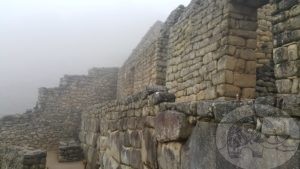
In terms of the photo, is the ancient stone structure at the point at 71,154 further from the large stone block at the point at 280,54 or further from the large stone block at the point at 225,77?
the large stone block at the point at 280,54

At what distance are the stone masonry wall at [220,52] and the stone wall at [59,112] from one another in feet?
37.0

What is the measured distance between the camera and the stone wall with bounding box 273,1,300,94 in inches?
131

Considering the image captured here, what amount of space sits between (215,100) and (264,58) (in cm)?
350

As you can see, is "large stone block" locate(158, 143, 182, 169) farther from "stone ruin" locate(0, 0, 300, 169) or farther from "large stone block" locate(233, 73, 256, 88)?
"large stone block" locate(233, 73, 256, 88)

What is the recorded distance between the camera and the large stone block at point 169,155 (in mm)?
3230

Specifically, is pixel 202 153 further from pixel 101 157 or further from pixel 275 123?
pixel 101 157

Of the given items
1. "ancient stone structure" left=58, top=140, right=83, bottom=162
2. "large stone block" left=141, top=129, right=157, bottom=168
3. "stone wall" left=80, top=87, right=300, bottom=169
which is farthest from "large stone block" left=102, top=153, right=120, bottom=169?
"ancient stone structure" left=58, top=140, right=83, bottom=162

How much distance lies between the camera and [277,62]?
3594 millimetres

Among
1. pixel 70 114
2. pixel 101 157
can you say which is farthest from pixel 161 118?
pixel 70 114

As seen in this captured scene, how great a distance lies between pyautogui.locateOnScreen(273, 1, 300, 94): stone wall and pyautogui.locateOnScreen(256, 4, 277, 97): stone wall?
2157mm

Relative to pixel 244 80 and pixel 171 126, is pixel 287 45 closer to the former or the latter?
pixel 171 126

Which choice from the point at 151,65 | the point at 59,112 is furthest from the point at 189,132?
the point at 59,112

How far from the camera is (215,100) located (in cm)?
298

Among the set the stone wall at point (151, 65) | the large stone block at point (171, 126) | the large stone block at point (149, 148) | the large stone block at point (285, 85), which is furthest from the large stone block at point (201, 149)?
the stone wall at point (151, 65)
